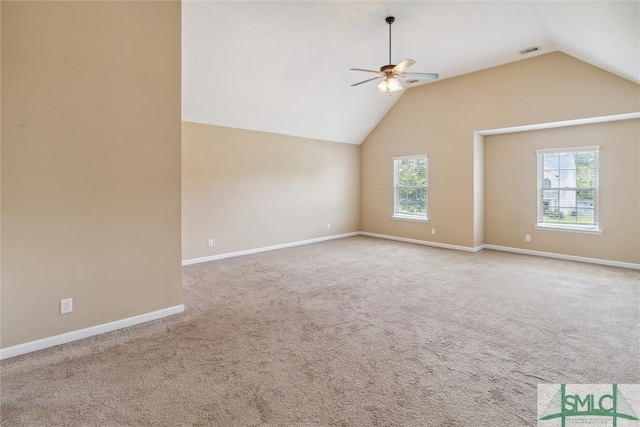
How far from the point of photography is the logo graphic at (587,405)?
1.74 meters

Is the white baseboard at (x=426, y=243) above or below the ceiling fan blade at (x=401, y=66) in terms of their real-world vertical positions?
below

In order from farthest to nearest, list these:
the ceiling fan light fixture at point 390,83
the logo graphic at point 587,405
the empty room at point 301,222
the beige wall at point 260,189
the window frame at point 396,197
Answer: the window frame at point 396,197
the beige wall at point 260,189
the ceiling fan light fixture at point 390,83
the empty room at point 301,222
the logo graphic at point 587,405

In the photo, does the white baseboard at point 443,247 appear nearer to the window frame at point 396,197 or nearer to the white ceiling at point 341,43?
the window frame at point 396,197

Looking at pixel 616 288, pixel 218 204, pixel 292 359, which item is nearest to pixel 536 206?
pixel 616 288

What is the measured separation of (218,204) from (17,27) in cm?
364

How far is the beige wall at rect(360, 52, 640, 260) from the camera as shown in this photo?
493 centimetres

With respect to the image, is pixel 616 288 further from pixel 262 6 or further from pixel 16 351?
pixel 16 351

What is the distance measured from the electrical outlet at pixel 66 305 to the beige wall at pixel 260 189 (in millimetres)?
2628

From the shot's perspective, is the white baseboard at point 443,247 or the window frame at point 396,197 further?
the window frame at point 396,197

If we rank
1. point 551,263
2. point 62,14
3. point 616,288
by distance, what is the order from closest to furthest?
point 62,14, point 616,288, point 551,263

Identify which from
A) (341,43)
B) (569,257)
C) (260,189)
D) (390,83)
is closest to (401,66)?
(390,83)

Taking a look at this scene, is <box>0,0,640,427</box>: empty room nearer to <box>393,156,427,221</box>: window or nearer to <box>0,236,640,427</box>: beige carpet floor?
<box>0,236,640,427</box>: beige carpet floor

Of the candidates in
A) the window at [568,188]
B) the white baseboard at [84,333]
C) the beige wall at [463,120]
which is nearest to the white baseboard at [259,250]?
the beige wall at [463,120]

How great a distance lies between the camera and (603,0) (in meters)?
2.81
